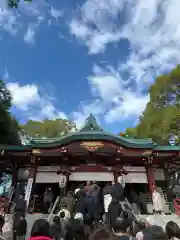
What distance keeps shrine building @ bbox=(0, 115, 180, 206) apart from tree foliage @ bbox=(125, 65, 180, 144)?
175 inches

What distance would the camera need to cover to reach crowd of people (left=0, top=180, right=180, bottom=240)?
3.26 m

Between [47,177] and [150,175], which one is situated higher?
[150,175]

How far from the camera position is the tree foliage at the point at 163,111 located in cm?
1855

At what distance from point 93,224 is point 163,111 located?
13.9m

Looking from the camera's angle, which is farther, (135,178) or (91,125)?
(91,125)

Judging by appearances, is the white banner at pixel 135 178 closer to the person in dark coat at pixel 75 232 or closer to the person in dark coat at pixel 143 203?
the person in dark coat at pixel 143 203

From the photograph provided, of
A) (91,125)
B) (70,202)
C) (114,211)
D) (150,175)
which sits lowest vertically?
(114,211)

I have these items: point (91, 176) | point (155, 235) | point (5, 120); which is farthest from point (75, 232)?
point (5, 120)

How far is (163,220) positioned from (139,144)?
413cm

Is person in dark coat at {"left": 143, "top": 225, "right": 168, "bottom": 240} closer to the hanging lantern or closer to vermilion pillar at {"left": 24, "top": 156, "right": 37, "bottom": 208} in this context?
vermilion pillar at {"left": 24, "top": 156, "right": 37, "bottom": 208}

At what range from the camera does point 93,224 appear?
7480mm

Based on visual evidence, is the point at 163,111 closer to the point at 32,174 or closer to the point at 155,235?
the point at 32,174

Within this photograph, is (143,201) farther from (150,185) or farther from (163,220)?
(163,220)

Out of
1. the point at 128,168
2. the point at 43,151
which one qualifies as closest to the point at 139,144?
the point at 128,168
